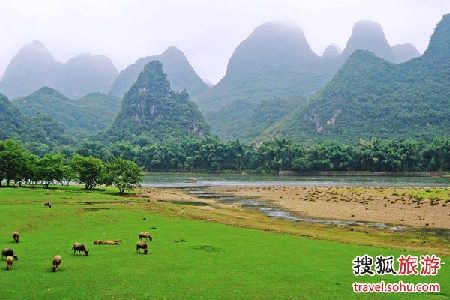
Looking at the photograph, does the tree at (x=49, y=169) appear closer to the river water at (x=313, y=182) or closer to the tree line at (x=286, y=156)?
the river water at (x=313, y=182)

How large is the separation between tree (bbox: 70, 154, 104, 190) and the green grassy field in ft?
111

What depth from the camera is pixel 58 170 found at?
65.6 meters

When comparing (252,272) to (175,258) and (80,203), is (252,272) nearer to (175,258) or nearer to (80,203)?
(175,258)

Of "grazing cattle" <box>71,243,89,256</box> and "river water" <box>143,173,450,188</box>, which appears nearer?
→ "grazing cattle" <box>71,243,89,256</box>

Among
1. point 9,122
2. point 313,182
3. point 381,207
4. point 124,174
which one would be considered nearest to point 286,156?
point 313,182

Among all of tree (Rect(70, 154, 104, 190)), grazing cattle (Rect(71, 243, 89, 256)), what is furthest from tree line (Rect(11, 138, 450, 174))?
grazing cattle (Rect(71, 243, 89, 256))

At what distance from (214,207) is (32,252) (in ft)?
103

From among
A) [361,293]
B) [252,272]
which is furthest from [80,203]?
[361,293]

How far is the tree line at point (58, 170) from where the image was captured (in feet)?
206

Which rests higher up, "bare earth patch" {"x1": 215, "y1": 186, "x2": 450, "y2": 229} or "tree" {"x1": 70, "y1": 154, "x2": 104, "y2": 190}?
"tree" {"x1": 70, "y1": 154, "x2": 104, "y2": 190}

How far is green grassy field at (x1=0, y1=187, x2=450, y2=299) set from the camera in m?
16.5

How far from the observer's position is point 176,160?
171625 mm

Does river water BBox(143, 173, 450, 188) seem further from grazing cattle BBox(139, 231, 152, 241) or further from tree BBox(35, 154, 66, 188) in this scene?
grazing cattle BBox(139, 231, 152, 241)

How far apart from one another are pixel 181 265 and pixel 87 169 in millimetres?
50985
